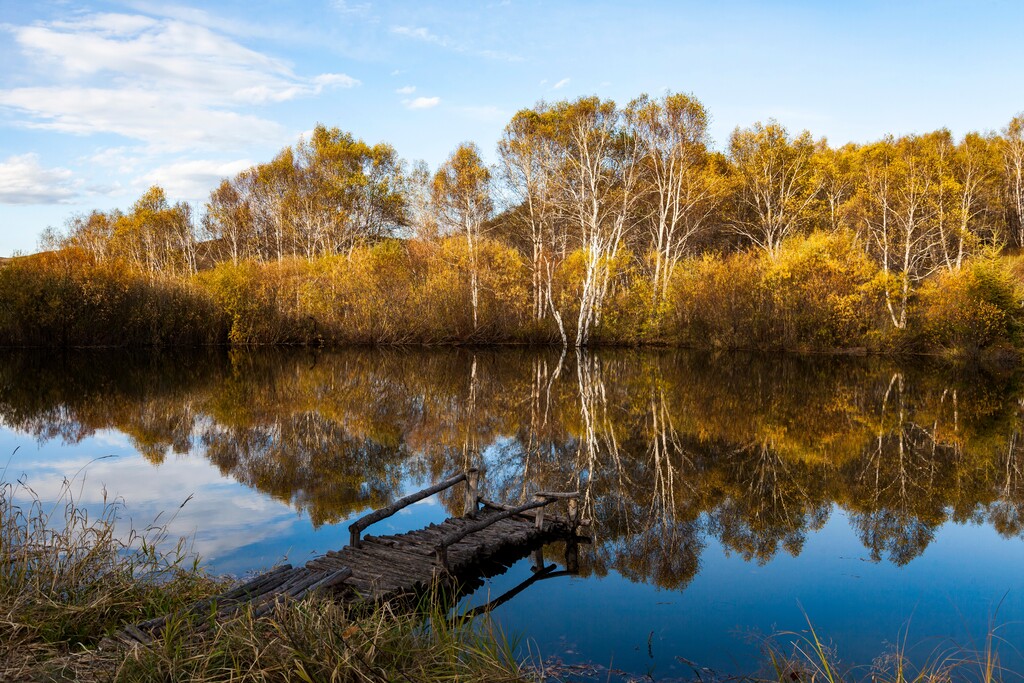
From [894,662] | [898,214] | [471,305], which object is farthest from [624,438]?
[898,214]

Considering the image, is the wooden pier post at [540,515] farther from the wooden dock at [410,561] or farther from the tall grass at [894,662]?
the tall grass at [894,662]

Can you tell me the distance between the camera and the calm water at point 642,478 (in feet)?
20.3

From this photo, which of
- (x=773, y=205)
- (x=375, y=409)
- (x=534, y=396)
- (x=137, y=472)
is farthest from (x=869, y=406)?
(x=773, y=205)

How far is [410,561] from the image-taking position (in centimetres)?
638

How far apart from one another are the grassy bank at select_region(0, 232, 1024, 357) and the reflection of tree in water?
622 centimetres

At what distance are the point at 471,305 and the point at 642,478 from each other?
22.2 meters

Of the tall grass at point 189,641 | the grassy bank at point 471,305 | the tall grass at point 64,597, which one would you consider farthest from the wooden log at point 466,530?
the grassy bank at point 471,305

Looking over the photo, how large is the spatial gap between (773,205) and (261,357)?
2735 cm

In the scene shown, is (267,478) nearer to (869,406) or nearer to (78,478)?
(78,478)

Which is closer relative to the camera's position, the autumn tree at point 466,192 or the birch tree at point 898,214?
the birch tree at point 898,214

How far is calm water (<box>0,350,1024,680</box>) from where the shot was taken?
6.18 meters

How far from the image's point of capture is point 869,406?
16.3 m

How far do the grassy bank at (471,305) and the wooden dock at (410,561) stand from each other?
2314 centimetres

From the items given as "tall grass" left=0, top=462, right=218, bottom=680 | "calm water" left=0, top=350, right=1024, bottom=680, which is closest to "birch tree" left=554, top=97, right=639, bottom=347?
"calm water" left=0, top=350, right=1024, bottom=680
